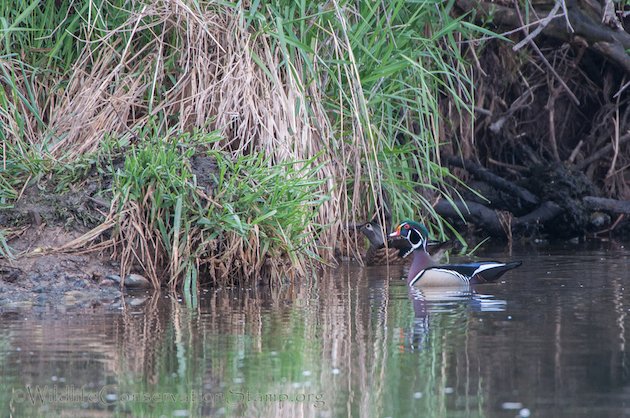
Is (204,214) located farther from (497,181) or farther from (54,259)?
(497,181)

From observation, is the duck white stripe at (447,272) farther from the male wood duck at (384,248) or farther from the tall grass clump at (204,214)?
the male wood duck at (384,248)

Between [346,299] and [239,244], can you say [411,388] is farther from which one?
[239,244]

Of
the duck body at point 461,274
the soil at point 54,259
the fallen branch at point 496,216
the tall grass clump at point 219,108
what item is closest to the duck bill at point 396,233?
the tall grass clump at point 219,108

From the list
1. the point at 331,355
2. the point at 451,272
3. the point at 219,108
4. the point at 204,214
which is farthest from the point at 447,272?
the point at 331,355

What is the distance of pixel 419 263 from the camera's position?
7.95 meters

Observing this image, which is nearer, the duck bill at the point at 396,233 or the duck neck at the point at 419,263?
the duck neck at the point at 419,263

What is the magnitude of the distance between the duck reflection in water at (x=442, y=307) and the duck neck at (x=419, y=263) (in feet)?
0.88

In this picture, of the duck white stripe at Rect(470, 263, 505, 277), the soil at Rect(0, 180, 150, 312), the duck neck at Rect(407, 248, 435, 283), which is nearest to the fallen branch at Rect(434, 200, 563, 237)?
the duck neck at Rect(407, 248, 435, 283)

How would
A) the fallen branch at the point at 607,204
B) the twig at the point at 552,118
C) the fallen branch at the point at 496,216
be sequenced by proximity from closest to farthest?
the fallen branch at the point at 496,216 < the fallen branch at the point at 607,204 < the twig at the point at 552,118

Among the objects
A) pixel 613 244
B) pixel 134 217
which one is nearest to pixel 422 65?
pixel 613 244

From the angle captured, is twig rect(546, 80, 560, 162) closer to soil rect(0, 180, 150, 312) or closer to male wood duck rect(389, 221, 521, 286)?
male wood duck rect(389, 221, 521, 286)

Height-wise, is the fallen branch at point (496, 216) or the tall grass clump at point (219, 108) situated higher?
the tall grass clump at point (219, 108)

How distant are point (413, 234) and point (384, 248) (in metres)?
0.52

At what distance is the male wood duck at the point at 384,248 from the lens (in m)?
8.54
